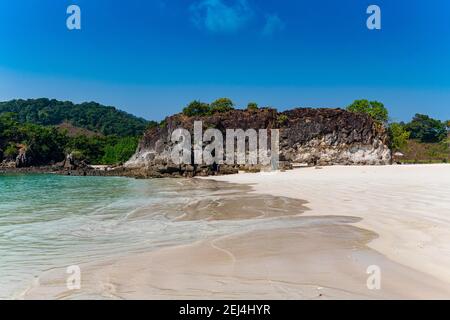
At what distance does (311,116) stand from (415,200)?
4053 cm

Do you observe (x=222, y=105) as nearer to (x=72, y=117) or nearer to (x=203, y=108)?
(x=203, y=108)

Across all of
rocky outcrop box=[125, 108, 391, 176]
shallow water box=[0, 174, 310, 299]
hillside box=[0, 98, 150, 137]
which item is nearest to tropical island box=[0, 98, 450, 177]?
rocky outcrop box=[125, 108, 391, 176]

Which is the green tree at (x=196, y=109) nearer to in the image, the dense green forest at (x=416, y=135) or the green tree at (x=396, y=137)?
the dense green forest at (x=416, y=135)

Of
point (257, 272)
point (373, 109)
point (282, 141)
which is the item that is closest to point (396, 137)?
point (373, 109)

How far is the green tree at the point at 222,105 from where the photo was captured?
59.3 metres

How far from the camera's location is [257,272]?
5.07m

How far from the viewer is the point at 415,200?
1162 cm

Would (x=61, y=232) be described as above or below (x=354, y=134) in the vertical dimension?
below

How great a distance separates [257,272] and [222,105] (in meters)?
57.9

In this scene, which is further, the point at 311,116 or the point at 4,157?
the point at 4,157

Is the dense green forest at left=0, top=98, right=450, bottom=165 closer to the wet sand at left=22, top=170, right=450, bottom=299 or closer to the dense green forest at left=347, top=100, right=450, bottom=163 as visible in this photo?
the dense green forest at left=347, top=100, right=450, bottom=163

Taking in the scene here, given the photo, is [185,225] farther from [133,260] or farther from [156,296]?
[156,296]

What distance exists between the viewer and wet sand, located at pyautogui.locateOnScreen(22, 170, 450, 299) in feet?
13.9
